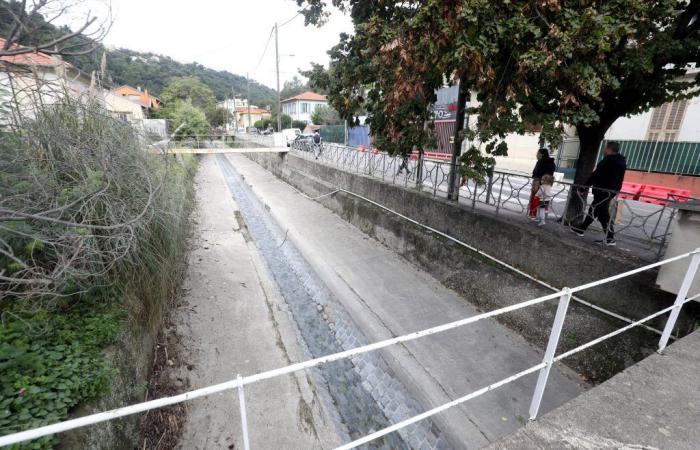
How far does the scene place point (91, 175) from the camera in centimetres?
353

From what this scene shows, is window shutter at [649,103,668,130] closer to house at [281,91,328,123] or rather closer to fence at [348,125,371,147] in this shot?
fence at [348,125,371,147]

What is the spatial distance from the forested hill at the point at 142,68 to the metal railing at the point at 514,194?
5.05m

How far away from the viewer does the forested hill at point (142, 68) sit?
86.6 inches

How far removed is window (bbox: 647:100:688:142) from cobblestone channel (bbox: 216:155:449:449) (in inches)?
563

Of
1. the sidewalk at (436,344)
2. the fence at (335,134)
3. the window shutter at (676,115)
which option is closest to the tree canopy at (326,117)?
the fence at (335,134)

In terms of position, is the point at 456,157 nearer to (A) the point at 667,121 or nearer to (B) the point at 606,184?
(B) the point at 606,184

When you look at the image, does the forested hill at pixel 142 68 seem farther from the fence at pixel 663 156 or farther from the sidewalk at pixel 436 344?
the fence at pixel 663 156

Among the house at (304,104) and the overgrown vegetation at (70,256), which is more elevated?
the house at (304,104)

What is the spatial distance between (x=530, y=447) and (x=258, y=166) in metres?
27.5

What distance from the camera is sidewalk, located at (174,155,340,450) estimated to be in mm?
3475

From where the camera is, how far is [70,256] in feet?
11.4

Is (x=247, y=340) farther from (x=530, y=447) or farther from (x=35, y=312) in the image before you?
(x=530, y=447)

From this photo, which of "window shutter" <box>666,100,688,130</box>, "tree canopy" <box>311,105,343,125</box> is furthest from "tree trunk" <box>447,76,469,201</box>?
"tree canopy" <box>311,105,343,125</box>

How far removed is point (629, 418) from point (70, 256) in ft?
16.4
